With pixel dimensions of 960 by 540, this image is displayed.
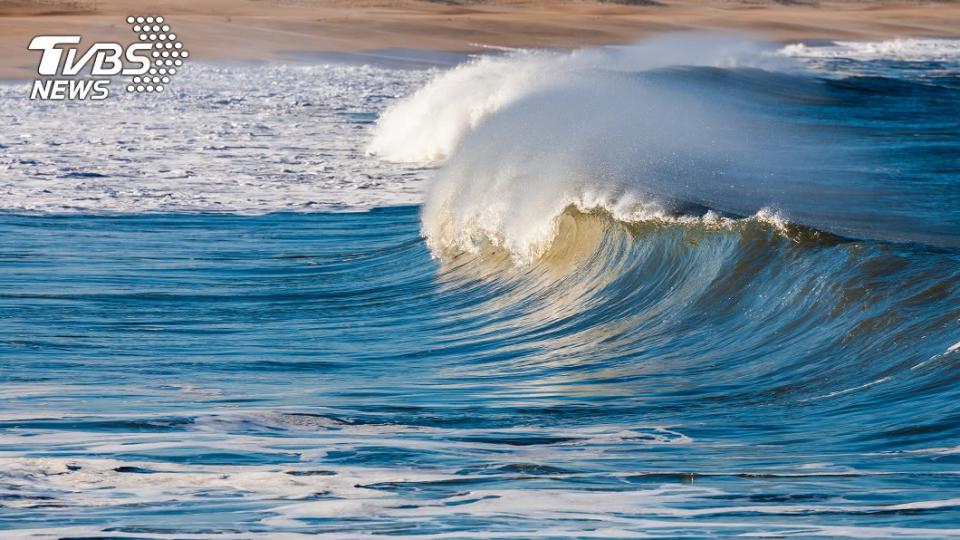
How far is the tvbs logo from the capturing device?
34.3 meters

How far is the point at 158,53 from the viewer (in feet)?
161

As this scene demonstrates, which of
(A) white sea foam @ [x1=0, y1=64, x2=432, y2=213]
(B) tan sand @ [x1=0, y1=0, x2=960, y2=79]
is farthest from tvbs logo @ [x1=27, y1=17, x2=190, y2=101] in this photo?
(A) white sea foam @ [x1=0, y1=64, x2=432, y2=213]

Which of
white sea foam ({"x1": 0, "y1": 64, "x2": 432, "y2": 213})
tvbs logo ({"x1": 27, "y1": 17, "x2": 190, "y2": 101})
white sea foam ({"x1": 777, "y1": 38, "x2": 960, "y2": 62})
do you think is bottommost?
white sea foam ({"x1": 0, "y1": 64, "x2": 432, "y2": 213})

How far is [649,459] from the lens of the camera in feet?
20.0

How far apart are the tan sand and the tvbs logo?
663 millimetres

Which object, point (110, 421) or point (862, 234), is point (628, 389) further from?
point (862, 234)

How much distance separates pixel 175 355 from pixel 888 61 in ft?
139

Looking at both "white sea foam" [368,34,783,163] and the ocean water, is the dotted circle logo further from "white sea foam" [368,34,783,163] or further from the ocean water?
the ocean water

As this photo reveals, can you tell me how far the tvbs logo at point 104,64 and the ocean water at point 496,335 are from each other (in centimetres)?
1220

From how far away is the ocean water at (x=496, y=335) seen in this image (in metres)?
5.31

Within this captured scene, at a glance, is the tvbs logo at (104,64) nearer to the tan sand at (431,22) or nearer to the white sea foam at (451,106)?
the tan sand at (431,22)

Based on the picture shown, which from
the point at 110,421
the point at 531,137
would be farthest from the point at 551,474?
the point at 531,137

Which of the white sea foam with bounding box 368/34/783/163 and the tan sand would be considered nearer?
the white sea foam with bounding box 368/34/783/163

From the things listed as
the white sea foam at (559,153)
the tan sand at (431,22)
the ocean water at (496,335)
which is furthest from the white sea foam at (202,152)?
the tan sand at (431,22)
